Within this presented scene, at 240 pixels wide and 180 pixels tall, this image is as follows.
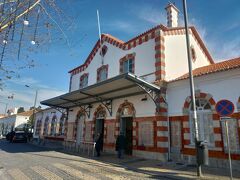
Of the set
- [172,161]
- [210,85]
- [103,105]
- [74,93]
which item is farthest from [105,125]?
[210,85]

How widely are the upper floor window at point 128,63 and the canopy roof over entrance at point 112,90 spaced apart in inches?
80.3

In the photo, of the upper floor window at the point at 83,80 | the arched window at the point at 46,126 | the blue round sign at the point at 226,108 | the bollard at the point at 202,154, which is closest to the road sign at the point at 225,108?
the blue round sign at the point at 226,108

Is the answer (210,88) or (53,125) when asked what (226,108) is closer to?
(210,88)

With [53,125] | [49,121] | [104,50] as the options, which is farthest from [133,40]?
[49,121]

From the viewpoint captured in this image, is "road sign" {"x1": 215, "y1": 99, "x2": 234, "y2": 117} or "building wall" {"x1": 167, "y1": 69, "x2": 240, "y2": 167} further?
"building wall" {"x1": 167, "y1": 69, "x2": 240, "y2": 167}

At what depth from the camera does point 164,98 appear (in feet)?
37.3

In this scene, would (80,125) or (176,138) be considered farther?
(80,125)

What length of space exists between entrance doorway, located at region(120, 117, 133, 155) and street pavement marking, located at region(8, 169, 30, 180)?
23.7 ft

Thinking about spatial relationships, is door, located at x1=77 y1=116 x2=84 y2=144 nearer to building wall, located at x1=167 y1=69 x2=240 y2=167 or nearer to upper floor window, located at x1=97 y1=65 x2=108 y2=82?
upper floor window, located at x1=97 y1=65 x2=108 y2=82

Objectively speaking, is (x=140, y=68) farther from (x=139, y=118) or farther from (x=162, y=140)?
(x=162, y=140)

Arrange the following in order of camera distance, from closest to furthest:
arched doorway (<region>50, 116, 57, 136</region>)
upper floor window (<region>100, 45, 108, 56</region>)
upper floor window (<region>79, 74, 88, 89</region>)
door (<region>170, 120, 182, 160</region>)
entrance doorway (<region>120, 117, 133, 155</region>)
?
door (<region>170, 120, 182, 160</region>)
entrance doorway (<region>120, 117, 133, 155</region>)
upper floor window (<region>100, 45, 108, 56</region>)
upper floor window (<region>79, 74, 88, 89</region>)
arched doorway (<region>50, 116, 57, 136</region>)

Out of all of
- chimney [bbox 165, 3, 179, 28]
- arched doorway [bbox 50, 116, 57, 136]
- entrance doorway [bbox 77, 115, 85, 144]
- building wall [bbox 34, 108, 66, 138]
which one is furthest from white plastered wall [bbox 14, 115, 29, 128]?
chimney [bbox 165, 3, 179, 28]

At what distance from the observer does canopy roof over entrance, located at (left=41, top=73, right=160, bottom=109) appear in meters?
10.6

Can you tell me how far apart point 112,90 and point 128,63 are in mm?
2828
